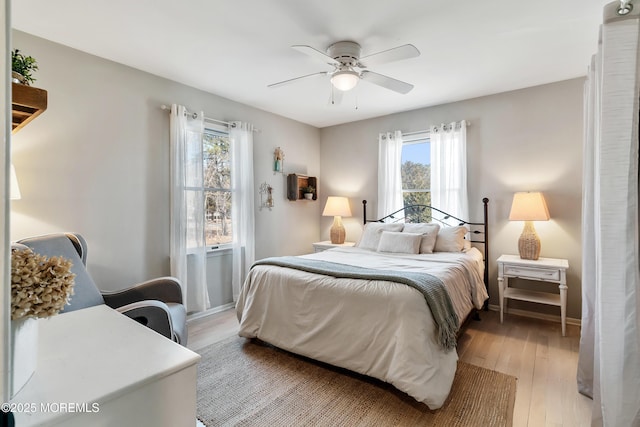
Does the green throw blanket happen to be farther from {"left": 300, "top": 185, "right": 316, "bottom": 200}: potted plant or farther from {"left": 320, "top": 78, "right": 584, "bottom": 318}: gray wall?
{"left": 300, "top": 185, "right": 316, "bottom": 200}: potted plant

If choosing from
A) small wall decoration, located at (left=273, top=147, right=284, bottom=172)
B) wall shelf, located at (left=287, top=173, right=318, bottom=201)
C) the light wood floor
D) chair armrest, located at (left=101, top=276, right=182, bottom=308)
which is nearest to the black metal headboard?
the light wood floor

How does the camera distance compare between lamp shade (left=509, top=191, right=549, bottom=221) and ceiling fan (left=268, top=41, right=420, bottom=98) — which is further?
lamp shade (left=509, top=191, right=549, bottom=221)

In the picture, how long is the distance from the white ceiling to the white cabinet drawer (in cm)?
201

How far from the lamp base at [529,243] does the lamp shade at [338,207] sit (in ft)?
7.31

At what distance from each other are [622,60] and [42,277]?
2.35 meters

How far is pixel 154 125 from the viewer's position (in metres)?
3.13

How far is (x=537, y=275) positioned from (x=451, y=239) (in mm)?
871

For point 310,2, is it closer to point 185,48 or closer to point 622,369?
point 185,48

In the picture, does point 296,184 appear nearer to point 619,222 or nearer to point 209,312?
point 209,312

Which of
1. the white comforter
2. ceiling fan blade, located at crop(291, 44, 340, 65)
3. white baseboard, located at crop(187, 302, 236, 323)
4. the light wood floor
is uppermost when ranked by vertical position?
ceiling fan blade, located at crop(291, 44, 340, 65)

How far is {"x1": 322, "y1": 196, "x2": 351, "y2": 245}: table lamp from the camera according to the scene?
4617mm

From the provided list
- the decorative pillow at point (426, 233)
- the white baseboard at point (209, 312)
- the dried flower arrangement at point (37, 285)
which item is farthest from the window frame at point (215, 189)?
the dried flower arrangement at point (37, 285)

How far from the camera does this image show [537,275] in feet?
10.0

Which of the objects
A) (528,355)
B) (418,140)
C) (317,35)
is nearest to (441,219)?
(418,140)
